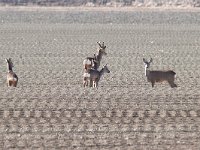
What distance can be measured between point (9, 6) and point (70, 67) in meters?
49.5

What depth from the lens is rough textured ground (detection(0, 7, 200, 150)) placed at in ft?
44.2

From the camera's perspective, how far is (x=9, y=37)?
39.2m

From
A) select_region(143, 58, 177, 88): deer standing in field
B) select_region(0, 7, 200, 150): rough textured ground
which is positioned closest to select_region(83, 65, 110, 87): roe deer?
select_region(0, 7, 200, 150): rough textured ground

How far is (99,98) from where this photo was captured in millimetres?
18219

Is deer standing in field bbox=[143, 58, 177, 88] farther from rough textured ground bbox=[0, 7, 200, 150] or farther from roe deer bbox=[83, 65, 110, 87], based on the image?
roe deer bbox=[83, 65, 110, 87]

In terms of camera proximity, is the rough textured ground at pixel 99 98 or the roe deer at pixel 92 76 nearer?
the rough textured ground at pixel 99 98

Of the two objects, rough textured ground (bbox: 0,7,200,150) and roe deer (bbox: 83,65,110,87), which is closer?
rough textured ground (bbox: 0,7,200,150)

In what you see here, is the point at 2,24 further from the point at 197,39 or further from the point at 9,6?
the point at 9,6

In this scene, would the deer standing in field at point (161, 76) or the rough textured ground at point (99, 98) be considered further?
the deer standing in field at point (161, 76)

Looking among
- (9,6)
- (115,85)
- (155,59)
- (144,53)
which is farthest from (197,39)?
(9,6)

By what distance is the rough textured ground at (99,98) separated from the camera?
44.2 feet

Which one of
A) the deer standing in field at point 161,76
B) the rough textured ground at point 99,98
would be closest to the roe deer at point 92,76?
the rough textured ground at point 99,98

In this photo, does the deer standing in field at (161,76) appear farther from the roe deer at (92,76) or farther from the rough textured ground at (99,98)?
the roe deer at (92,76)

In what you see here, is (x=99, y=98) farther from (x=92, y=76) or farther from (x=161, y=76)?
→ (x=161, y=76)
